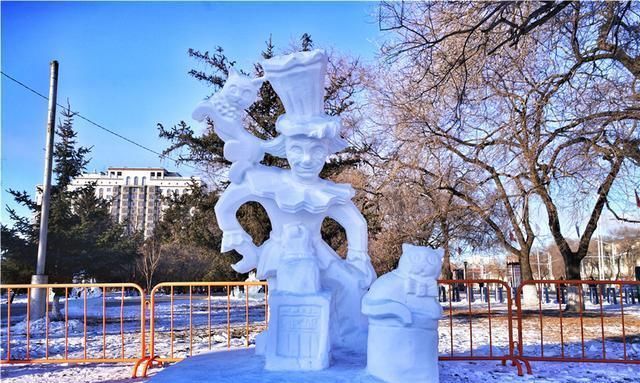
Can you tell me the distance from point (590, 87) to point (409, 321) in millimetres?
6733

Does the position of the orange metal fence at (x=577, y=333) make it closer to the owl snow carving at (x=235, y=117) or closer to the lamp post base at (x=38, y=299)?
the owl snow carving at (x=235, y=117)

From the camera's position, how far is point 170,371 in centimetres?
382

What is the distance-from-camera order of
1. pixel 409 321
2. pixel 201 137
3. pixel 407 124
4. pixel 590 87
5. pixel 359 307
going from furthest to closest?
pixel 201 137
pixel 407 124
pixel 590 87
pixel 359 307
pixel 409 321

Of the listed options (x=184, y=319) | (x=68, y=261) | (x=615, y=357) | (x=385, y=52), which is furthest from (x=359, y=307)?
(x=68, y=261)

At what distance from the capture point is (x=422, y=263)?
11.6 ft

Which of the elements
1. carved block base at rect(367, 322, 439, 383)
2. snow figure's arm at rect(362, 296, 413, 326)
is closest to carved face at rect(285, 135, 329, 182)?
snow figure's arm at rect(362, 296, 413, 326)

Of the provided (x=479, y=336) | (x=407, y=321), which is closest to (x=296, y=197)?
(x=407, y=321)

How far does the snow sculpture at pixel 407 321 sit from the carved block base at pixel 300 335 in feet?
1.02

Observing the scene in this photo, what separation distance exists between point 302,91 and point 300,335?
187cm

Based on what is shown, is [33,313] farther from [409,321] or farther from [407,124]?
[409,321]

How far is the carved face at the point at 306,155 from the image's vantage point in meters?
4.15

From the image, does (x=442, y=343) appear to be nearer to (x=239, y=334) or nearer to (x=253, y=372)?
(x=239, y=334)

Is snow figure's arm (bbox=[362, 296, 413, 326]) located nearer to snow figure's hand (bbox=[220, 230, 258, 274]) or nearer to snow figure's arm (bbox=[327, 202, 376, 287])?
snow figure's arm (bbox=[327, 202, 376, 287])

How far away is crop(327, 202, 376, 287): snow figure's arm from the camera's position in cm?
436
